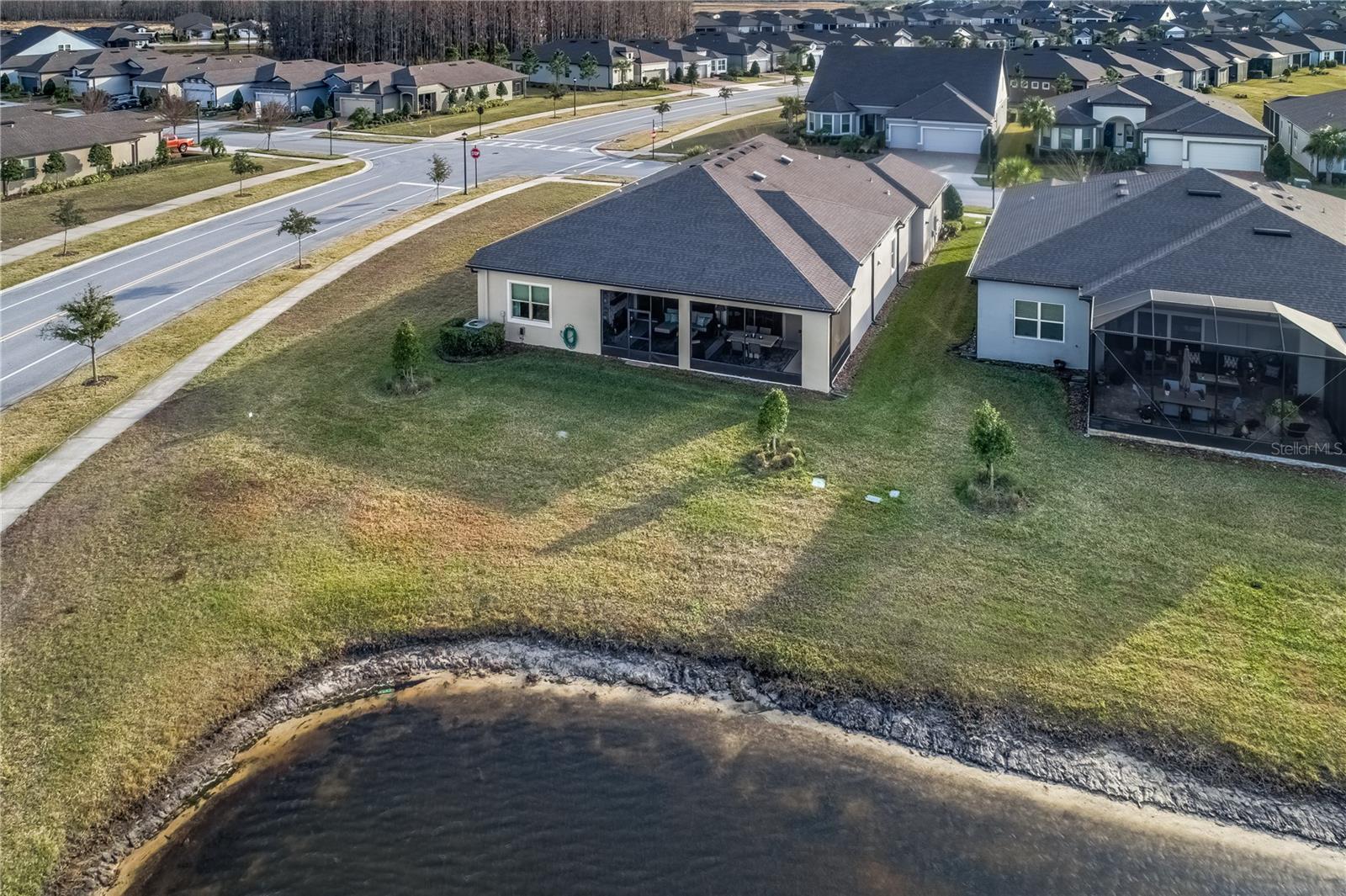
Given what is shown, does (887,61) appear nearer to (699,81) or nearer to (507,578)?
(699,81)

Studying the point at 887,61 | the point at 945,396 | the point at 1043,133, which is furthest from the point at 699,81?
the point at 945,396

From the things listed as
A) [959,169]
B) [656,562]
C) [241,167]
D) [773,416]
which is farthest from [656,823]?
[959,169]

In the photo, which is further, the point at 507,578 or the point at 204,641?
the point at 507,578

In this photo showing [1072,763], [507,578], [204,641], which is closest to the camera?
[1072,763]

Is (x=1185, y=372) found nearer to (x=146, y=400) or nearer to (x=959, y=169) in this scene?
(x=146, y=400)

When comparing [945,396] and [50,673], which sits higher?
[945,396]

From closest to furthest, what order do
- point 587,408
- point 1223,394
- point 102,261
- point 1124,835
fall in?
point 1124,835 < point 1223,394 < point 587,408 < point 102,261

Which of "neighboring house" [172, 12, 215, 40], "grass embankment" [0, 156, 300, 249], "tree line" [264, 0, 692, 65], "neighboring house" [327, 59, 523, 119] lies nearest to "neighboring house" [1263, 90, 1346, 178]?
"grass embankment" [0, 156, 300, 249]
